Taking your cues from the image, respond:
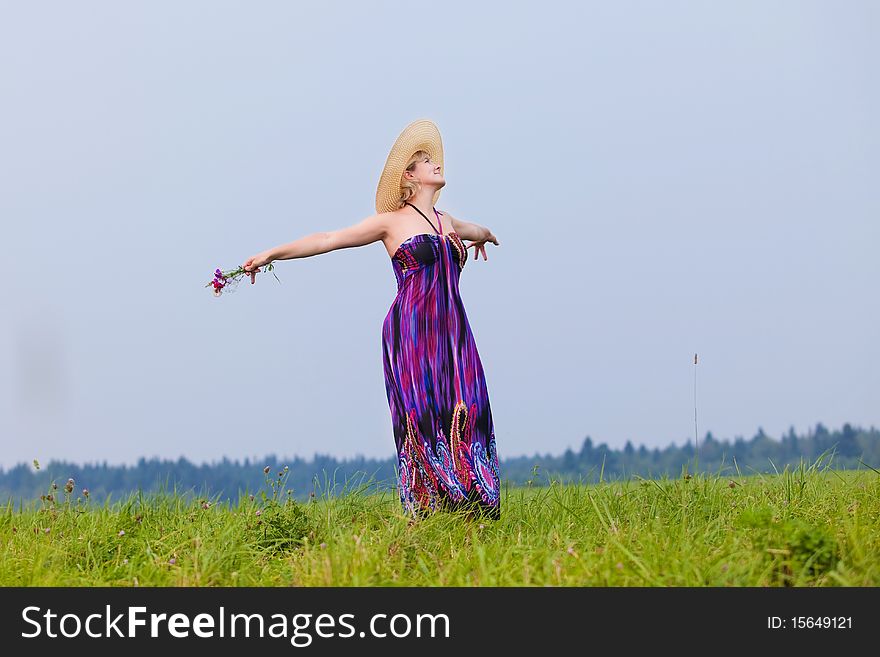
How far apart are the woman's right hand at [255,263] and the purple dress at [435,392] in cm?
87

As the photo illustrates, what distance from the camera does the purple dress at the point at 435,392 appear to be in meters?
6.25

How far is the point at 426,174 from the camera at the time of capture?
6766 mm

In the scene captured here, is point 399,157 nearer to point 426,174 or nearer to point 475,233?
point 426,174

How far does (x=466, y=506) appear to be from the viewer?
6184 millimetres

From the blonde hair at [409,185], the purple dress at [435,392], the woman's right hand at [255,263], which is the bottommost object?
the purple dress at [435,392]

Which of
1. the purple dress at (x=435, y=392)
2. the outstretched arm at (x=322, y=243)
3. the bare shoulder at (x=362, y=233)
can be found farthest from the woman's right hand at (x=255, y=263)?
the purple dress at (x=435, y=392)

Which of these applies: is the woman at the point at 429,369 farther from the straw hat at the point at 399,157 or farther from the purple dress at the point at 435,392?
the straw hat at the point at 399,157

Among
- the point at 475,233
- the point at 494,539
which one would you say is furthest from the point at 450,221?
the point at 494,539

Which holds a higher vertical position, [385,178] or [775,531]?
[385,178]

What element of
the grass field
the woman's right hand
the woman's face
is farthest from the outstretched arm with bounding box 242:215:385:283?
the grass field

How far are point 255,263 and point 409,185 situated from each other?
1245mm
